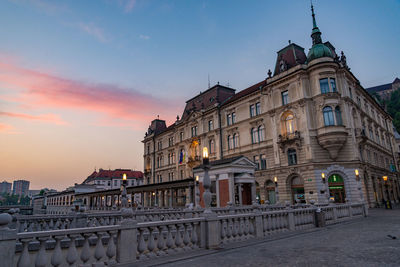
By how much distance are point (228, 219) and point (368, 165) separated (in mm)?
31903

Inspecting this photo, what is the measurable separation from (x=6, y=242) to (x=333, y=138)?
3131cm

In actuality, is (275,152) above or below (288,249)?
above

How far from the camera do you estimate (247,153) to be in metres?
38.8

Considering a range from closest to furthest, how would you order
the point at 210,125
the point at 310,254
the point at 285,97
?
the point at 310,254 < the point at 285,97 < the point at 210,125

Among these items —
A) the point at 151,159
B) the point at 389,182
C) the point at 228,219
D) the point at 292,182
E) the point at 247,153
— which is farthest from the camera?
the point at 151,159

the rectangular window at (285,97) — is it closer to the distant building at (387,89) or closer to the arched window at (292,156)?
the arched window at (292,156)

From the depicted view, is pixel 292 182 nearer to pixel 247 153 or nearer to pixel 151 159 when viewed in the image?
pixel 247 153

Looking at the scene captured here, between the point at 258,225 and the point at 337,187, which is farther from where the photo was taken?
the point at 337,187

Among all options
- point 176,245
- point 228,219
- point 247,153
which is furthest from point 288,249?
point 247,153

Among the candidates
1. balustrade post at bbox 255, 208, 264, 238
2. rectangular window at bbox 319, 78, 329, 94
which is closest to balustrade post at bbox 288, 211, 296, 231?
balustrade post at bbox 255, 208, 264, 238

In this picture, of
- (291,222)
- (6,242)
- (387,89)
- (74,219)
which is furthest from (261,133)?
(387,89)

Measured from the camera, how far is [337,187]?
30.2 meters

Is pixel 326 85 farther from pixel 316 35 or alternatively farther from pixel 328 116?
pixel 316 35

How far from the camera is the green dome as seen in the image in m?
31.8
